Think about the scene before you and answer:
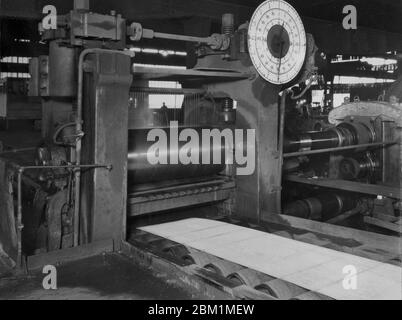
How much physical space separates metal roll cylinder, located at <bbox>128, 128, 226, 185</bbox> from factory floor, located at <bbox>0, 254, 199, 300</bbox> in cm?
55

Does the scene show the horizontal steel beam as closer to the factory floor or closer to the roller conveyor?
the roller conveyor

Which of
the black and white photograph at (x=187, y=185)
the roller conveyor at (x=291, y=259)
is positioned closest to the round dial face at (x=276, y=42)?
the black and white photograph at (x=187, y=185)

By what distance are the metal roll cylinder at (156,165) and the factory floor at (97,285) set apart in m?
0.55

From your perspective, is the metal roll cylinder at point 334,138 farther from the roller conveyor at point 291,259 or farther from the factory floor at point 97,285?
the factory floor at point 97,285

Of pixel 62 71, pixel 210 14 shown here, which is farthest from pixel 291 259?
pixel 210 14

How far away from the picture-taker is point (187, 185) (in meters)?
2.49

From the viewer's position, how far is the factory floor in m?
1.54

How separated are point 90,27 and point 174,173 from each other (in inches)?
33.9

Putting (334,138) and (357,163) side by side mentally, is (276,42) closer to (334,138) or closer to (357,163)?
(334,138)

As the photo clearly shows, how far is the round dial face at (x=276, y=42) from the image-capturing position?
2492 mm

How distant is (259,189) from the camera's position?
2592 millimetres
